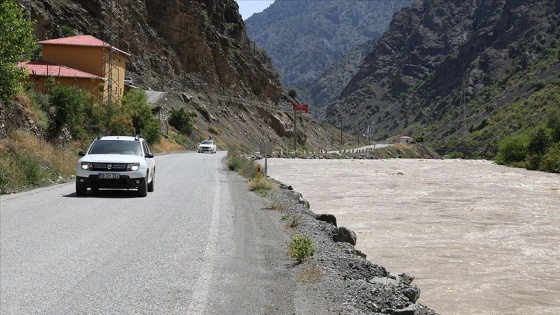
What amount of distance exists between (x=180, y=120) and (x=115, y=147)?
6381 centimetres

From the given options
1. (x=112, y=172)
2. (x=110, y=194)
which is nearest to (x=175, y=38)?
(x=110, y=194)

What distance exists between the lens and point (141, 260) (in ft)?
29.0

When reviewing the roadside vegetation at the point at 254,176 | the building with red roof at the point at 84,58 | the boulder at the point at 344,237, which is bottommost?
the boulder at the point at 344,237

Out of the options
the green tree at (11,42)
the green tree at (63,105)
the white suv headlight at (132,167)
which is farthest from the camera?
the green tree at (63,105)

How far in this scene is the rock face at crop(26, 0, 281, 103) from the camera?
7881cm

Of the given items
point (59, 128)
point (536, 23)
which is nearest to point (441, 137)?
point (536, 23)

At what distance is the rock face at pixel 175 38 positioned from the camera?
3103 inches

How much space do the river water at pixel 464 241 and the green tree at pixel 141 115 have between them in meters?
26.4

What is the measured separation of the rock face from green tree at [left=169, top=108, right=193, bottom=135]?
7.86m

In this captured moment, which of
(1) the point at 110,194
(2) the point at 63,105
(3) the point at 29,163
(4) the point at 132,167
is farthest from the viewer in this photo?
(2) the point at 63,105

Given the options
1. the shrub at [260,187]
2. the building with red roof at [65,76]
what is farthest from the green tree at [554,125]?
the shrub at [260,187]

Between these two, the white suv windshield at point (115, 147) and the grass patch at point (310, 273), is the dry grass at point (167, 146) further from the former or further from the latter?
the grass patch at point (310, 273)

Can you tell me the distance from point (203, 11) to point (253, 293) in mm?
104088

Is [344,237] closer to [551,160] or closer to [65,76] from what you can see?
[65,76]
